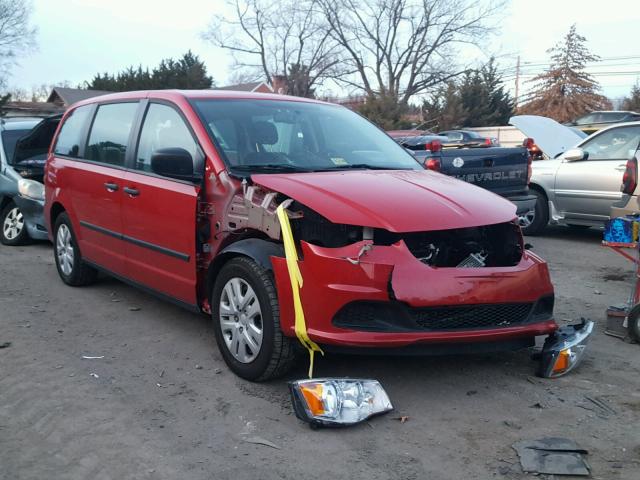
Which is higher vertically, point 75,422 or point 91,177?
point 91,177

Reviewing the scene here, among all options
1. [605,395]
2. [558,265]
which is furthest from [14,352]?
[558,265]

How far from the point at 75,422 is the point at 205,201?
1605 millimetres

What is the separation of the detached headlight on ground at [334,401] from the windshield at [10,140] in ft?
23.6

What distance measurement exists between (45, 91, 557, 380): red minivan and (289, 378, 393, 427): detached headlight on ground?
23cm

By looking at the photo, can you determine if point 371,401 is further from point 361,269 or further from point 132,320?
point 132,320

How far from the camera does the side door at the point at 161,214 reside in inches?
181

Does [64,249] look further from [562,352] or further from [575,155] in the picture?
[575,155]

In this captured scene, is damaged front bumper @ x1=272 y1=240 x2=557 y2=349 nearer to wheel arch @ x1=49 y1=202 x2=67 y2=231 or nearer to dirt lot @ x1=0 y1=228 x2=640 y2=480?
dirt lot @ x1=0 y1=228 x2=640 y2=480

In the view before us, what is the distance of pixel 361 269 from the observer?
3.62 meters

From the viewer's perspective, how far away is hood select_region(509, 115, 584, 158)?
34.5 feet

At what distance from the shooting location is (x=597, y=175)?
8.66 meters

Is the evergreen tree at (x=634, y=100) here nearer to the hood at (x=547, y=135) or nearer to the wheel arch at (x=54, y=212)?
the hood at (x=547, y=135)

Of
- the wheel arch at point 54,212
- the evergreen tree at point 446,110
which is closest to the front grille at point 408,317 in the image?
the wheel arch at point 54,212

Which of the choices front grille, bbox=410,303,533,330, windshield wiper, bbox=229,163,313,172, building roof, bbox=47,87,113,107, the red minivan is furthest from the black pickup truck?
Result: building roof, bbox=47,87,113,107
